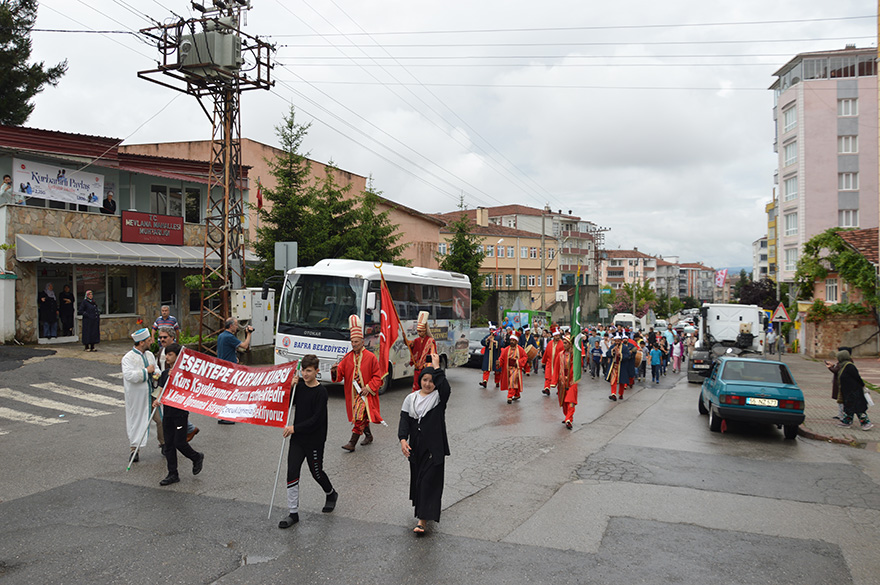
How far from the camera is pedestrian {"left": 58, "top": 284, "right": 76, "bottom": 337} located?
19.8 metres

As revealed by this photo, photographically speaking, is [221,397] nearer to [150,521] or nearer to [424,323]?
[150,521]

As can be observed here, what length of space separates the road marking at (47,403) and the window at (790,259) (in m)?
47.7

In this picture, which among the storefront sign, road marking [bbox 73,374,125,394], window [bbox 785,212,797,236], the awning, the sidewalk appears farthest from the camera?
window [bbox 785,212,797,236]

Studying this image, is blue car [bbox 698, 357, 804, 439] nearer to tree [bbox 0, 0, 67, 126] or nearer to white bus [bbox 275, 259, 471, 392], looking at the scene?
white bus [bbox 275, 259, 471, 392]

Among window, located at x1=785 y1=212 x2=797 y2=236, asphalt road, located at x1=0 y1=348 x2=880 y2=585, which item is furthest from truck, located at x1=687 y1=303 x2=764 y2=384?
window, located at x1=785 y1=212 x2=797 y2=236

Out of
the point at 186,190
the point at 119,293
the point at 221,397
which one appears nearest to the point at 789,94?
the point at 186,190

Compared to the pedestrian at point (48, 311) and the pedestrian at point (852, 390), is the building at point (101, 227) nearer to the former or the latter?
the pedestrian at point (48, 311)

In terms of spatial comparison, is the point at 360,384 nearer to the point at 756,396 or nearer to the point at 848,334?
the point at 756,396

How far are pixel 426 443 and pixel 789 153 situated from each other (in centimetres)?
4975

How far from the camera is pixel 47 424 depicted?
1095 cm

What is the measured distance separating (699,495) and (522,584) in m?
3.81

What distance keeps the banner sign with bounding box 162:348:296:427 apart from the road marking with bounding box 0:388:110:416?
17.1 feet

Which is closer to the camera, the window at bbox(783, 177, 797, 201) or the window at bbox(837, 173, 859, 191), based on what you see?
the window at bbox(837, 173, 859, 191)

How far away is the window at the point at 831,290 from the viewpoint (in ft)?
113
